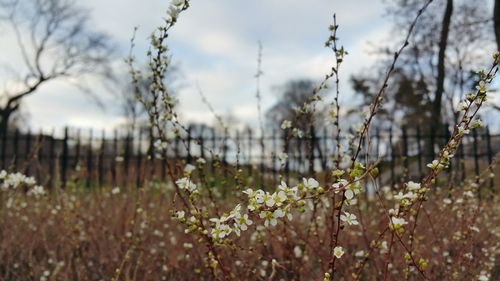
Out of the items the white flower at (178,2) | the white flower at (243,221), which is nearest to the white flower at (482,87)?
the white flower at (243,221)

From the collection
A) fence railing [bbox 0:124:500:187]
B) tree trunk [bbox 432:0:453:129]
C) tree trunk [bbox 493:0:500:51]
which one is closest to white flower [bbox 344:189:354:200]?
fence railing [bbox 0:124:500:187]

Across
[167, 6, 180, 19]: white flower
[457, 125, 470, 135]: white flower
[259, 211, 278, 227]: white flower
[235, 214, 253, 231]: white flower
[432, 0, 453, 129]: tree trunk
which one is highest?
[432, 0, 453, 129]: tree trunk

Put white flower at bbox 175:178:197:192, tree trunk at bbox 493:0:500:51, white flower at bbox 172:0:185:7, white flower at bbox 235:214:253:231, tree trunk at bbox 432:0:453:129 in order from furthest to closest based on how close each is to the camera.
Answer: tree trunk at bbox 432:0:453:129
tree trunk at bbox 493:0:500:51
white flower at bbox 172:0:185:7
white flower at bbox 175:178:197:192
white flower at bbox 235:214:253:231

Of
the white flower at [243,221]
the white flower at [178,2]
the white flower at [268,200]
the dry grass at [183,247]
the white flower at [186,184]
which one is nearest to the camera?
the white flower at [268,200]

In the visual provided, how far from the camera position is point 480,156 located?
10500mm

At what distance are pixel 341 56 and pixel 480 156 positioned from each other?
32.3 ft

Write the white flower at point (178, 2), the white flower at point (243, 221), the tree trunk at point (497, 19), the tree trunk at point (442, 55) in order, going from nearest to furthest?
the white flower at point (243, 221)
the white flower at point (178, 2)
the tree trunk at point (497, 19)
the tree trunk at point (442, 55)

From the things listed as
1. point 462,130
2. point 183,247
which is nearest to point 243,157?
point 183,247

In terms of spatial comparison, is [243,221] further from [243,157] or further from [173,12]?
[243,157]

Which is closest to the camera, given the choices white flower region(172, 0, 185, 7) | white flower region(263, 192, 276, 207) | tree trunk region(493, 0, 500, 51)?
white flower region(263, 192, 276, 207)

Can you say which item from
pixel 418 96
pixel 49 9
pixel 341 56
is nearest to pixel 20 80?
pixel 49 9

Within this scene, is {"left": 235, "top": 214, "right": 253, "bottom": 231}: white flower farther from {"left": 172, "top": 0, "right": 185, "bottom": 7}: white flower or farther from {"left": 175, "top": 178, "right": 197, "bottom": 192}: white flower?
{"left": 172, "top": 0, "right": 185, "bottom": 7}: white flower

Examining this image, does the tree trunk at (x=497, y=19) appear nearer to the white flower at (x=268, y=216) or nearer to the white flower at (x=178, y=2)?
the white flower at (x=178, y=2)

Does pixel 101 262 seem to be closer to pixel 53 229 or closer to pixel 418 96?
pixel 53 229
